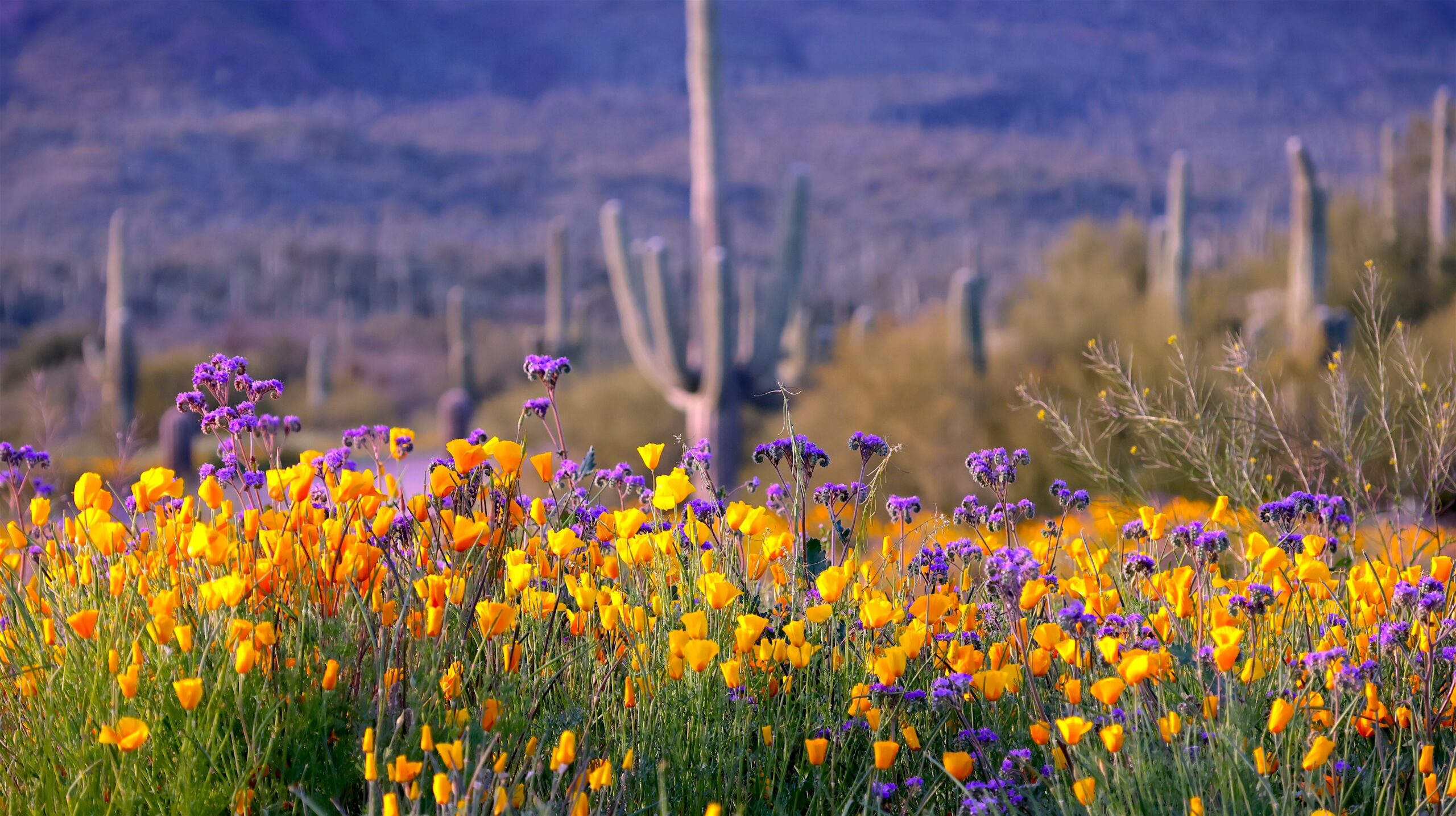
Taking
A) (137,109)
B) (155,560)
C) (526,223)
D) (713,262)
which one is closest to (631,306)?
(713,262)

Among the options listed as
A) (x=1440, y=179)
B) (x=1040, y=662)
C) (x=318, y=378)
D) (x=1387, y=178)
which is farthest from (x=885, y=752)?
(x=318, y=378)

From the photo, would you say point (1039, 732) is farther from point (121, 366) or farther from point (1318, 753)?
point (121, 366)

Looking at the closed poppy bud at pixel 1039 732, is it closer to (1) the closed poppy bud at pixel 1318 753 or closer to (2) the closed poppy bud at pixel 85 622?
(1) the closed poppy bud at pixel 1318 753

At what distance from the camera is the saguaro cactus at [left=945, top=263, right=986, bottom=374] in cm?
1260

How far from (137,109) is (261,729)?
116852mm

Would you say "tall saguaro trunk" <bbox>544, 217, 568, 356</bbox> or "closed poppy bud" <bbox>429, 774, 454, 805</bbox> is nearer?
"closed poppy bud" <bbox>429, 774, 454, 805</bbox>

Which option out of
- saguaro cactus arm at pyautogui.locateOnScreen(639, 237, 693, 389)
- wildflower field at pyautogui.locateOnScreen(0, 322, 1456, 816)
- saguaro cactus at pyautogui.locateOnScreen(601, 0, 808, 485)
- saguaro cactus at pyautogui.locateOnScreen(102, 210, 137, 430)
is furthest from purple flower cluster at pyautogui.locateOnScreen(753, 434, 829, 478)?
saguaro cactus at pyautogui.locateOnScreen(102, 210, 137, 430)

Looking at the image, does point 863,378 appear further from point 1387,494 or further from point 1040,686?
point 1040,686

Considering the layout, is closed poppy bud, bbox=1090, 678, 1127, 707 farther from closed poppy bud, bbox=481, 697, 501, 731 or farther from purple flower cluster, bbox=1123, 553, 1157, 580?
closed poppy bud, bbox=481, 697, 501, 731

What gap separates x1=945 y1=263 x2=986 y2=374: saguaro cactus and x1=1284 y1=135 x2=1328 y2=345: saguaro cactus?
3.51m

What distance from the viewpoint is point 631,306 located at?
36.8 ft

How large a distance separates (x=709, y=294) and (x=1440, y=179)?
582 inches

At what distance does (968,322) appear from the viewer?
12.9 m

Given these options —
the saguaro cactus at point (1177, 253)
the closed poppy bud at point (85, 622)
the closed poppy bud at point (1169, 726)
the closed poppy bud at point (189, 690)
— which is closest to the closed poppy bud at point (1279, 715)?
the closed poppy bud at point (1169, 726)
